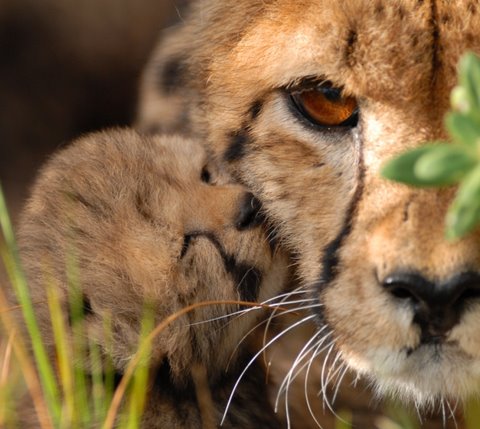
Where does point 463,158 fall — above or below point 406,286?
above

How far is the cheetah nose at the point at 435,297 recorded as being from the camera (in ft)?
4.54

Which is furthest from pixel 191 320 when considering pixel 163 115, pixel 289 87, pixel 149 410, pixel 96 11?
pixel 96 11

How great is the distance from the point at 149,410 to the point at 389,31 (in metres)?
0.62

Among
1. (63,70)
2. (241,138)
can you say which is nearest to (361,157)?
(241,138)

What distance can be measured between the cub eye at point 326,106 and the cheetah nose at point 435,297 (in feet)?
1.06

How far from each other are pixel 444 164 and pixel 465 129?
0.04 meters

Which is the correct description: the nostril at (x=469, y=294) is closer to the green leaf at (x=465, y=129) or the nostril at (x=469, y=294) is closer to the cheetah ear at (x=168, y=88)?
the green leaf at (x=465, y=129)

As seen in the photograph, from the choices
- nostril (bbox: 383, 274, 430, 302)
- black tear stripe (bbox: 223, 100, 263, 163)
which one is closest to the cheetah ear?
black tear stripe (bbox: 223, 100, 263, 163)

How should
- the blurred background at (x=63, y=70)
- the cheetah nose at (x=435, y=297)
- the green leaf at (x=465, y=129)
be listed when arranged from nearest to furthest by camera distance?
the green leaf at (x=465, y=129) < the cheetah nose at (x=435, y=297) < the blurred background at (x=63, y=70)

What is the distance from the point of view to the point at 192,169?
170cm

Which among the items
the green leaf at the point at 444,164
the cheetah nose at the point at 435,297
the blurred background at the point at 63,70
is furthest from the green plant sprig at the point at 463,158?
the blurred background at the point at 63,70

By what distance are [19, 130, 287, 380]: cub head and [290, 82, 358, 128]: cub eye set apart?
0.18 m

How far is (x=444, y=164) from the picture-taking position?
42.8 inches

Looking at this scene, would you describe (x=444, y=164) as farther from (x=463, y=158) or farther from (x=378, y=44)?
(x=378, y=44)
